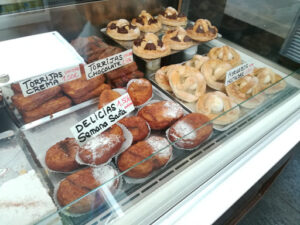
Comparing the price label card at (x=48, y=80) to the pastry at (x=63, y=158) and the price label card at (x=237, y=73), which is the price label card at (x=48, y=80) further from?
Result: the price label card at (x=237, y=73)

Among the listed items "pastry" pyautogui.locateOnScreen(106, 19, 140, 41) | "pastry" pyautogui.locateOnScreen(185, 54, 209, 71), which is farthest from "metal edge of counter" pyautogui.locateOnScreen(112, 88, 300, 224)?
"pastry" pyautogui.locateOnScreen(106, 19, 140, 41)

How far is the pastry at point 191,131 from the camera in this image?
1.17 meters

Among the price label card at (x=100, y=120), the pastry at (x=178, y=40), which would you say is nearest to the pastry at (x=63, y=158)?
the price label card at (x=100, y=120)

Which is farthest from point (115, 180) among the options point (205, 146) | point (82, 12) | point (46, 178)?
point (82, 12)

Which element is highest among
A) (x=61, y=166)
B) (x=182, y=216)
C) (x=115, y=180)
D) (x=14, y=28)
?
(x=14, y=28)

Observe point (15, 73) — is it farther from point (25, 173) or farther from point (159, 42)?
point (159, 42)

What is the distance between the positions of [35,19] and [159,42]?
923 mm

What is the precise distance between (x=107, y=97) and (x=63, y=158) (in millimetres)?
437

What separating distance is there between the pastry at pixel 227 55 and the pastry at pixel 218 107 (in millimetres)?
552

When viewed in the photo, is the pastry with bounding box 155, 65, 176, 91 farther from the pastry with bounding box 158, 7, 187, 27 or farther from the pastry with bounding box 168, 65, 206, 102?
the pastry with bounding box 158, 7, 187, 27

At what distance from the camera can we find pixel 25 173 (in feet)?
3.28

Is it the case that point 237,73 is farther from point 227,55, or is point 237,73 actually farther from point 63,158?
point 63,158

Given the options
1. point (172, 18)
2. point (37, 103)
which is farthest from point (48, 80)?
point (172, 18)

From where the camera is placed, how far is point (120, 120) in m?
1.29
